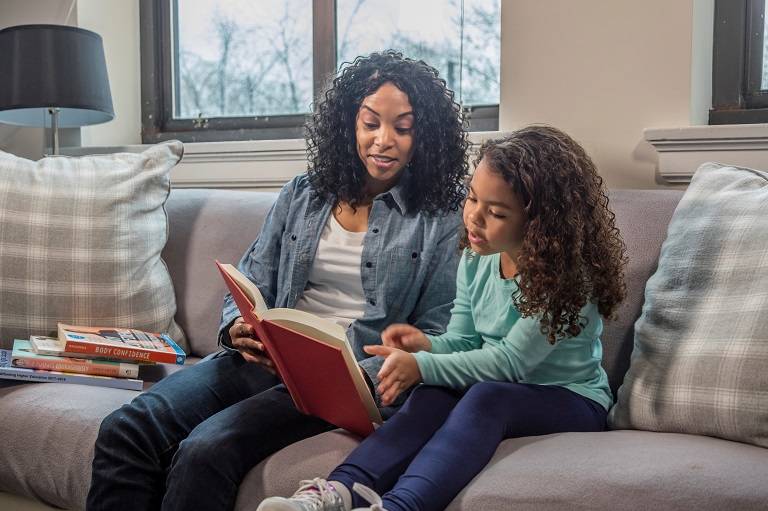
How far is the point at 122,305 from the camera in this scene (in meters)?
1.97

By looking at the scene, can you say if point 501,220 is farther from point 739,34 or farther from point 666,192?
point 739,34

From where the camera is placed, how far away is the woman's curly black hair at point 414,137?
1711mm

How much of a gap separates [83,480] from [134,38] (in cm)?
185

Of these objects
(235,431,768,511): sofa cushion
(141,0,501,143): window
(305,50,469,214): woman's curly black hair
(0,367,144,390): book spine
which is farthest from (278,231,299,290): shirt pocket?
(141,0,501,143): window

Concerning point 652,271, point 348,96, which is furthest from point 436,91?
point 652,271

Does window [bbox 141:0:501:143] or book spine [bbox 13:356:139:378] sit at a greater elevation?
window [bbox 141:0:501:143]

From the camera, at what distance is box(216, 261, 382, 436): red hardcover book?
1.26 meters

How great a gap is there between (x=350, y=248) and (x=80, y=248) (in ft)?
2.11

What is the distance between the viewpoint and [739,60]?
79.9 inches

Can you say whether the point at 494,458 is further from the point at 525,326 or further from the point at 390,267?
the point at 390,267

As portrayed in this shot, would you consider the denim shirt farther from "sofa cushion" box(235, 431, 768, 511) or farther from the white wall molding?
the white wall molding

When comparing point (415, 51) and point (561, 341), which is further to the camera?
point (415, 51)

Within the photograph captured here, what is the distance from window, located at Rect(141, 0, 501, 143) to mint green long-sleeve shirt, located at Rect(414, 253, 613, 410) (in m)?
0.96

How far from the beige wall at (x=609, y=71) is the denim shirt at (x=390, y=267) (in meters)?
0.46
